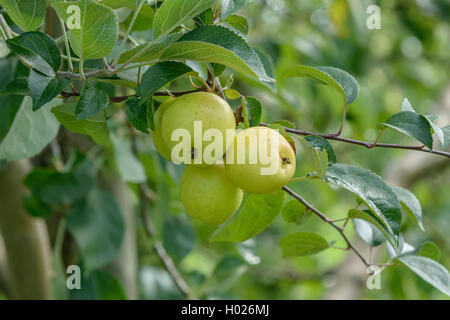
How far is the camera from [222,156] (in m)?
0.40

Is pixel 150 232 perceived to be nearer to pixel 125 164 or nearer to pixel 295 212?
pixel 125 164

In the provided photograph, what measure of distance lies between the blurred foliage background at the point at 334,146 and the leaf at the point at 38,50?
9.1 inches

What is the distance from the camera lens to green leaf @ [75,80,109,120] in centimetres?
39

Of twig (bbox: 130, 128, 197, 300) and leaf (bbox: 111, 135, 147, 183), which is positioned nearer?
leaf (bbox: 111, 135, 147, 183)

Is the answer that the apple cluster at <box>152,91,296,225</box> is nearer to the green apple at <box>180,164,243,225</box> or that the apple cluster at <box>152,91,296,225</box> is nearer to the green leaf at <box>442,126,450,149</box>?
the green apple at <box>180,164,243,225</box>

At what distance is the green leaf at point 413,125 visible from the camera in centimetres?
42

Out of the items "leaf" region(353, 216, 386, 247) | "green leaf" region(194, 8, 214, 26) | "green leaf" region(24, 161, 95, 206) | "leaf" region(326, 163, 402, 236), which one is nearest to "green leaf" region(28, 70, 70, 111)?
"green leaf" region(194, 8, 214, 26)

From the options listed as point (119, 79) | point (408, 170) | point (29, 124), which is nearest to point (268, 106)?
point (408, 170)

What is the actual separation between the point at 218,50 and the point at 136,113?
9 cm

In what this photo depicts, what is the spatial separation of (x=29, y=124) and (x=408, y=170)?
104 centimetres

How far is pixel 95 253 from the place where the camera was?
0.85 meters

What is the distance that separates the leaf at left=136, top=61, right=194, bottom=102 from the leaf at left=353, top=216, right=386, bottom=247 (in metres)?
0.33

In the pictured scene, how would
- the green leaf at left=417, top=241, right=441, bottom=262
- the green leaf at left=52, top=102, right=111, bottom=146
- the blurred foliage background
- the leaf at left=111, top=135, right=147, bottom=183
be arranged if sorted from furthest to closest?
the blurred foliage background, the leaf at left=111, top=135, right=147, bottom=183, the green leaf at left=417, top=241, right=441, bottom=262, the green leaf at left=52, top=102, right=111, bottom=146

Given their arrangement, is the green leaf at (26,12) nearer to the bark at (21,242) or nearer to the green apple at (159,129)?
the green apple at (159,129)
